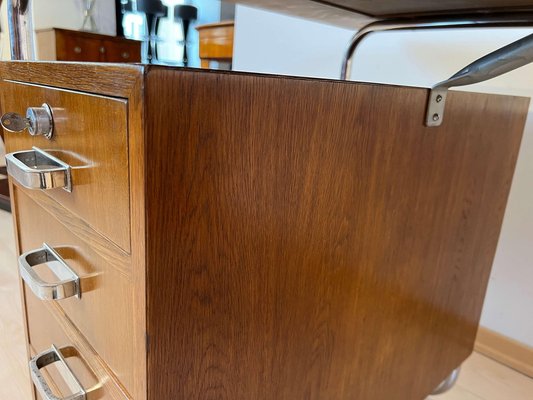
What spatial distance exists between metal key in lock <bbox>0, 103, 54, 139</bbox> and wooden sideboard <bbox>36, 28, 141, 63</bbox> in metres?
1.90

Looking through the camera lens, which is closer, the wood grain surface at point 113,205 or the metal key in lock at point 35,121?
the wood grain surface at point 113,205

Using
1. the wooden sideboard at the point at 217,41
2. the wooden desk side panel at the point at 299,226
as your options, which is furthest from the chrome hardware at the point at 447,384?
the wooden sideboard at the point at 217,41

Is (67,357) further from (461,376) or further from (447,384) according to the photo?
(461,376)

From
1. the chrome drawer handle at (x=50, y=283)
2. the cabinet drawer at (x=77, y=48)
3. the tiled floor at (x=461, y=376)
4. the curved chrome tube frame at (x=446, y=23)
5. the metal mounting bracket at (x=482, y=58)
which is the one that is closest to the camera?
the chrome drawer handle at (x=50, y=283)

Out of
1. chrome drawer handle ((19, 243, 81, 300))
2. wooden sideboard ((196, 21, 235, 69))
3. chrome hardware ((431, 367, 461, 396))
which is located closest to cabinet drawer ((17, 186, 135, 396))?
chrome drawer handle ((19, 243, 81, 300))

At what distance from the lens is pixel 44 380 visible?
0.54 meters

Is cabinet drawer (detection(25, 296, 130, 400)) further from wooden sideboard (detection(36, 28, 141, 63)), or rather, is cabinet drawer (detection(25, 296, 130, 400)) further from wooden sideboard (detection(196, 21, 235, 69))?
wooden sideboard (detection(36, 28, 141, 63))

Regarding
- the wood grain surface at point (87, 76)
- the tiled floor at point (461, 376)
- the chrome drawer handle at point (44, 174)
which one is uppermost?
the wood grain surface at point (87, 76)

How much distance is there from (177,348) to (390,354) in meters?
0.42

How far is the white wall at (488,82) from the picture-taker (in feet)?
3.31

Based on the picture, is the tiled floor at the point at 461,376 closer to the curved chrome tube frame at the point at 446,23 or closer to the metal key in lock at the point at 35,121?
the metal key in lock at the point at 35,121

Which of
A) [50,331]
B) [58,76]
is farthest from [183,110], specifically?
[50,331]

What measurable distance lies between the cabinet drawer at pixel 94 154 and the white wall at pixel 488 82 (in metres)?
0.96

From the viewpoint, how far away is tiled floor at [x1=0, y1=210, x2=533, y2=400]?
3.02 ft
